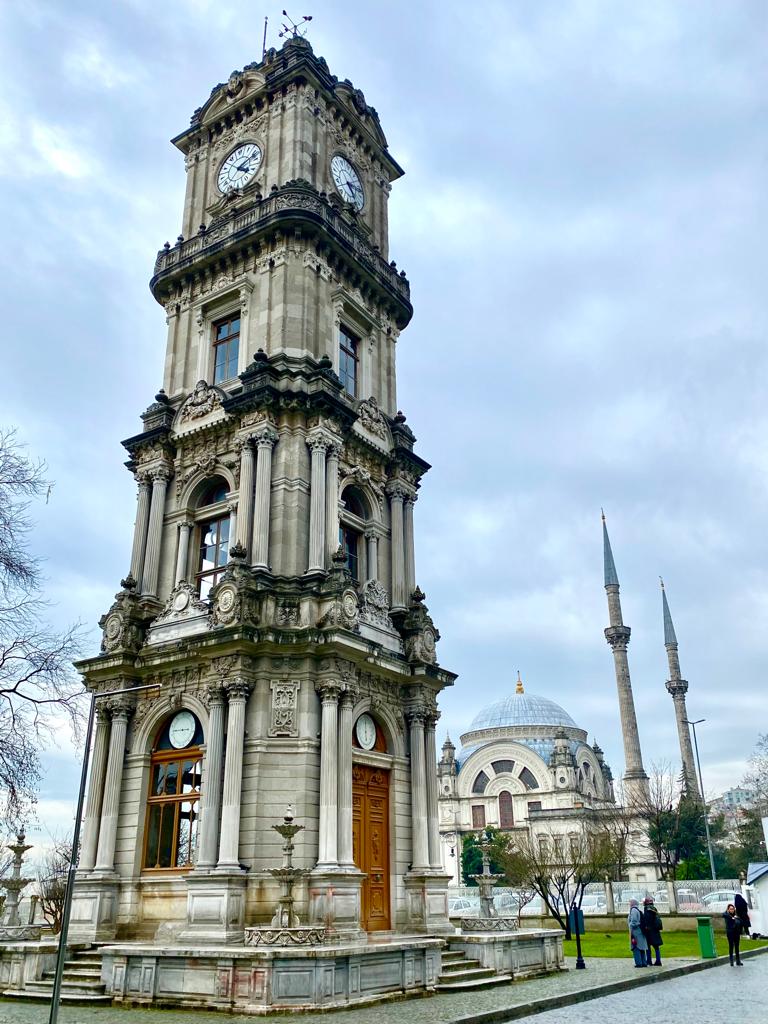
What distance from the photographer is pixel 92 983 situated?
17.1 meters

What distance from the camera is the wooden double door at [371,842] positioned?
2147 cm

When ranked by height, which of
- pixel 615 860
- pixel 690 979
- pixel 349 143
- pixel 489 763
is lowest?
pixel 690 979

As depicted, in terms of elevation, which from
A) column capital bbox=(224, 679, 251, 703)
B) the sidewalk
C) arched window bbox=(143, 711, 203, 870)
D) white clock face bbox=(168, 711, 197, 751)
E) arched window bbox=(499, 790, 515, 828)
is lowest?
the sidewalk

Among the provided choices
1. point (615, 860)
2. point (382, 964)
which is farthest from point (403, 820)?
point (615, 860)

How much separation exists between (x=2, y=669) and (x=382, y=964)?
9.19 m

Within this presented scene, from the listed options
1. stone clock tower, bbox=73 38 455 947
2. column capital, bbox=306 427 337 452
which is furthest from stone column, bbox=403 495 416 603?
column capital, bbox=306 427 337 452

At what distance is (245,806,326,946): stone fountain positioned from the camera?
52.4 ft

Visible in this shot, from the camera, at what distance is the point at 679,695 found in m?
89.1

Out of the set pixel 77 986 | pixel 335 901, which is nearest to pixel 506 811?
pixel 335 901

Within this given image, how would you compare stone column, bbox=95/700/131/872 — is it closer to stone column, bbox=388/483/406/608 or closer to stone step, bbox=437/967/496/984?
stone column, bbox=388/483/406/608

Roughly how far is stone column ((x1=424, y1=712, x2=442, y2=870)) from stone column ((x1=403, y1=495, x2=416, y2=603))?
153 inches

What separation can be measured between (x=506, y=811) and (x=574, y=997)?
75.4 m

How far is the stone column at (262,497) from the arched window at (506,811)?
7306cm

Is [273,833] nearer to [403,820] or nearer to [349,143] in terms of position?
[403,820]
